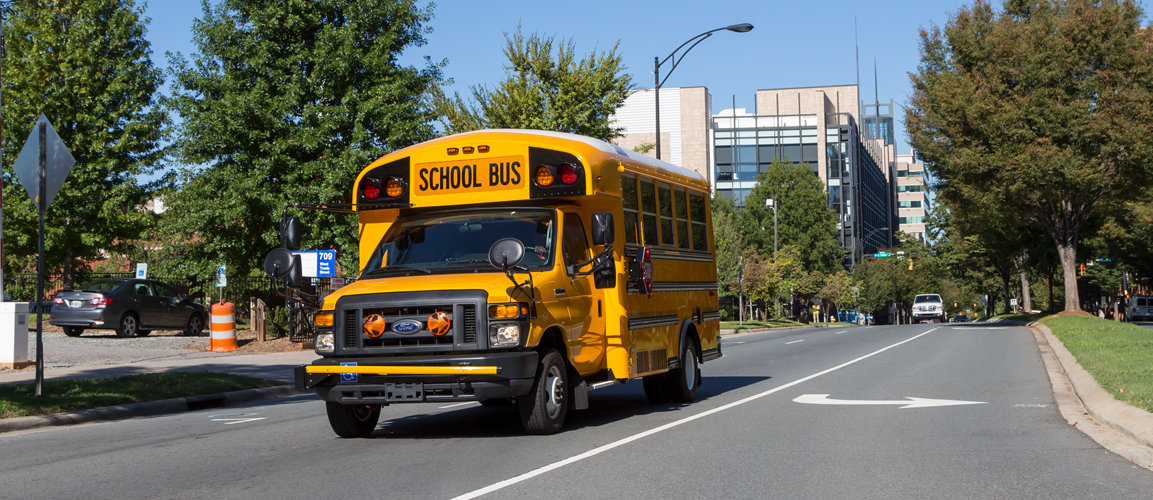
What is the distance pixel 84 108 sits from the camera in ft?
101

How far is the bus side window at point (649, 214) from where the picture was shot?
37.7ft

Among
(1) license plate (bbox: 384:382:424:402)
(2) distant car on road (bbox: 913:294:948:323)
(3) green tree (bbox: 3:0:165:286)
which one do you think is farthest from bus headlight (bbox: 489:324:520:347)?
(2) distant car on road (bbox: 913:294:948:323)

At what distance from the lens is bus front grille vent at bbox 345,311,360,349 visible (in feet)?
29.2

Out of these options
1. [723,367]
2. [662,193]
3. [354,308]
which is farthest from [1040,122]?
[354,308]

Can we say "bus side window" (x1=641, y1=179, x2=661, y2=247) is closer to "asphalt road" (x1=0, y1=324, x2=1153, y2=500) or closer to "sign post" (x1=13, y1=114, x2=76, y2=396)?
"asphalt road" (x1=0, y1=324, x2=1153, y2=500)

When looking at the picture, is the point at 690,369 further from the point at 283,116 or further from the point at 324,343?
the point at 283,116

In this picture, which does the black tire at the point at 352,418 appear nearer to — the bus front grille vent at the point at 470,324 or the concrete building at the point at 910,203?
the bus front grille vent at the point at 470,324

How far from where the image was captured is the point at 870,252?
365 feet

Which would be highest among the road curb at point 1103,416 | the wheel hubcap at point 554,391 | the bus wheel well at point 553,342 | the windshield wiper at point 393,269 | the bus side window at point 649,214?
the bus side window at point 649,214

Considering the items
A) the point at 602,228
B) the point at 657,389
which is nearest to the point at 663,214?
the point at 657,389

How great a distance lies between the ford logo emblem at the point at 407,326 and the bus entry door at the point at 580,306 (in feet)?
4.84

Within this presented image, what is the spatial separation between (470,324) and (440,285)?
48cm

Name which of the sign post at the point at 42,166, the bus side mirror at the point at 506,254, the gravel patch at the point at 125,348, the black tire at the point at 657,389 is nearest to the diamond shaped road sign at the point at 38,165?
the sign post at the point at 42,166

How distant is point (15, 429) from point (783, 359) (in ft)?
48.2
